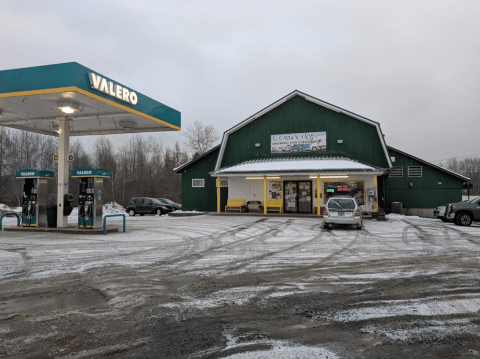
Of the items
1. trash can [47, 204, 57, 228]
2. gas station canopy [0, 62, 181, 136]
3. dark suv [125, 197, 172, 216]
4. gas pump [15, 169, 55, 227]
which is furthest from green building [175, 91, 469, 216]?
gas pump [15, 169, 55, 227]

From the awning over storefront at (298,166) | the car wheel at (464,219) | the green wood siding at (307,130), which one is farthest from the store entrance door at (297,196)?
the car wheel at (464,219)

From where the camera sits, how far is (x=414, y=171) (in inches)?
1057

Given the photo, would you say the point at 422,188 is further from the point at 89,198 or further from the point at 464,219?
the point at 89,198

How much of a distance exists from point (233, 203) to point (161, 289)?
19905 millimetres

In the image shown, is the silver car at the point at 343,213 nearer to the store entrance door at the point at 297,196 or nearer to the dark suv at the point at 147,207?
the store entrance door at the point at 297,196

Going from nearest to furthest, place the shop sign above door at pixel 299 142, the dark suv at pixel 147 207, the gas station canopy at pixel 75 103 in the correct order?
the gas station canopy at pixel 75 103 < the shop sign above door at pixel 299 142 < the dark suv at pixel 147 207

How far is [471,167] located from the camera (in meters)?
93.6

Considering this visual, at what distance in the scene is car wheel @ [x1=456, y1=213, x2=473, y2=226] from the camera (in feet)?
58.2

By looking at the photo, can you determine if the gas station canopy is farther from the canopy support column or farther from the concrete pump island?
the canopy support column

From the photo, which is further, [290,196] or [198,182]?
[198,182]

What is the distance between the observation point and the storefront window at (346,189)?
2350cm

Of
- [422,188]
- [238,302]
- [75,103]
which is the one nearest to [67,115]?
[75,103]

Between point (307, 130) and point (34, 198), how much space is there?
18527 millimetres

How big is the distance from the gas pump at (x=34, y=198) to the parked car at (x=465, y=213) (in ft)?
64.8
